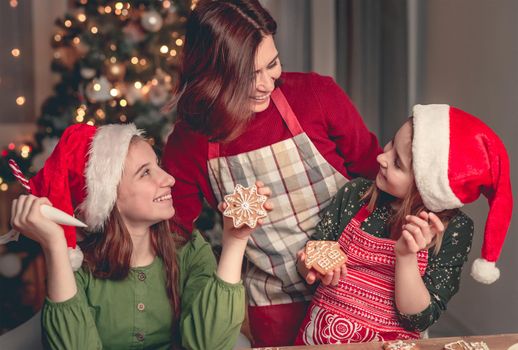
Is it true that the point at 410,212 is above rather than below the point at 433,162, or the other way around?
below

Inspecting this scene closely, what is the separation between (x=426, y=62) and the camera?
12.8ft

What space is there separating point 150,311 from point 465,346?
2.93 feet

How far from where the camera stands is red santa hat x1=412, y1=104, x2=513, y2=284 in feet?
5.49

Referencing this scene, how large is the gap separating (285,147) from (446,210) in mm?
530

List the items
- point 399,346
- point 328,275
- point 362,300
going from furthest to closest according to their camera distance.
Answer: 1. point 362,300
2. point 328,275
3. point 399,346

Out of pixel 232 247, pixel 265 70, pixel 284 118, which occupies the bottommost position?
pixel 232 247

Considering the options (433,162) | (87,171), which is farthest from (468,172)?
(87,171)

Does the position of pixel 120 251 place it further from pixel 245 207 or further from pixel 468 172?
pixel 468 172

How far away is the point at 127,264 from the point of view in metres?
1.86

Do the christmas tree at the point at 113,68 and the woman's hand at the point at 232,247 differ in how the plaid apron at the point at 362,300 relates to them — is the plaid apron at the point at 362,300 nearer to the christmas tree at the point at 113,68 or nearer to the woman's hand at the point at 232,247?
the woman's hand at the point at 232,247

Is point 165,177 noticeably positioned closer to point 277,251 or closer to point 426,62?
point 277,251

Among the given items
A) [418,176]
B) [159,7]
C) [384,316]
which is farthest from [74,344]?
[159,7]

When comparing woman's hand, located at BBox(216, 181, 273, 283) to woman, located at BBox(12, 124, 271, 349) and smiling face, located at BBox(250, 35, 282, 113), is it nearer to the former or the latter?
woman, located at BBox(12, 124, 271, 349)

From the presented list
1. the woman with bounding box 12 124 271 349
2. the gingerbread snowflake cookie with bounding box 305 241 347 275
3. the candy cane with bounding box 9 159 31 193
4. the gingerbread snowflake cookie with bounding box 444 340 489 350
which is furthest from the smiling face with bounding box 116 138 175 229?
the gingerbread snowflake cookie with bounding box 444 340 489 350
